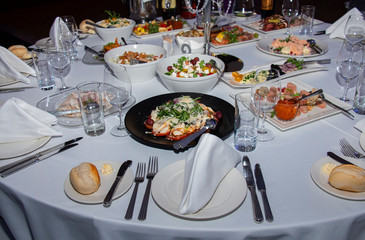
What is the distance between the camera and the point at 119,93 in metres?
1.69

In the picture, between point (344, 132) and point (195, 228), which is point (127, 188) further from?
point (344, 132)

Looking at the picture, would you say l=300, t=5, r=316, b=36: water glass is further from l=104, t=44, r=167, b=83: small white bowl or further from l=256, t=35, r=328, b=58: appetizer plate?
l=104, t=44, r=167, b=83: small white bowl

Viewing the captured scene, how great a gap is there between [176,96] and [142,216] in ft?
2.91

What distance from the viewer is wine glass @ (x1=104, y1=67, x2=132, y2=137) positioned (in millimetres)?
1662

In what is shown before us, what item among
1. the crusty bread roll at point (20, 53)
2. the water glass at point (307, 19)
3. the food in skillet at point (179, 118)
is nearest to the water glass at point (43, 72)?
the crusty bread roll at point (20, 53)

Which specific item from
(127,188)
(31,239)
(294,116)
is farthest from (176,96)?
(31,239)

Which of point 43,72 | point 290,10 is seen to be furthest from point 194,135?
point 290,10

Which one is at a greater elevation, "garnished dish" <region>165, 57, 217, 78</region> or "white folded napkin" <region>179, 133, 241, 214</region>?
"garnished dish" <region>165, 57, 217, 78</region>

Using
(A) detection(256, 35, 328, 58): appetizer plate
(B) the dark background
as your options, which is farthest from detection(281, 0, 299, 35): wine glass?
(B) the dark background

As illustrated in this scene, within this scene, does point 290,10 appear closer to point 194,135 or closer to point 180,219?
point 194,135

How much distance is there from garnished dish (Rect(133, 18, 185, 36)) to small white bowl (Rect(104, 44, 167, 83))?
698 millimetres

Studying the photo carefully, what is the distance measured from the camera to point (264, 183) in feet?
4.12

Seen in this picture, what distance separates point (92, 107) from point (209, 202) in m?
0.79

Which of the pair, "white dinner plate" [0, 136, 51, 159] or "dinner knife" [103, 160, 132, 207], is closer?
"dinner knife" [103, 160, 132, 207]
